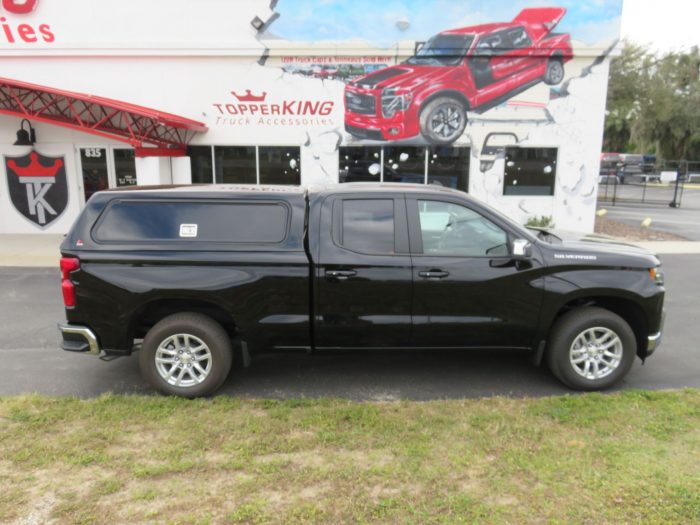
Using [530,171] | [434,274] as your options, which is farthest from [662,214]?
[434,274]

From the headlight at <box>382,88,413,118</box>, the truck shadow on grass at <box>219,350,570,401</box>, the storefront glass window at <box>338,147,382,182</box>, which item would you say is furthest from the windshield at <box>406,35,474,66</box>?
the truck shadow on grass at <box>219,350,570,401</box>

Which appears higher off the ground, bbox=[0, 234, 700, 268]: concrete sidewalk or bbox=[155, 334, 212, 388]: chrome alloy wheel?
bbox=[155, 334, 212, 388]: chrome alloy wheel

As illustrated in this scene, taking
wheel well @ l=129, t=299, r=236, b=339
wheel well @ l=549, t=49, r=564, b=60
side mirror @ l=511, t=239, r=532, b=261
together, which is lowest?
wheel well @ l=129, t=299, r=236, b=339

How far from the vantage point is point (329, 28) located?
12906mm

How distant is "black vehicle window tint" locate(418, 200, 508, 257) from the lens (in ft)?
14.9

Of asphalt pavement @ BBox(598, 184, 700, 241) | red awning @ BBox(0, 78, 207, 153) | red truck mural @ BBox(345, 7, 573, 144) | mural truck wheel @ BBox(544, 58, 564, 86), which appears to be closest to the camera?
red awning @ BBox(0, 78, 207, 153)

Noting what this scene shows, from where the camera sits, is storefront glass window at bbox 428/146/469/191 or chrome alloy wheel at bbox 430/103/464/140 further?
storefront glass window at bbox 428/146/469/191

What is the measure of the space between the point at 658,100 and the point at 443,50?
103 feet

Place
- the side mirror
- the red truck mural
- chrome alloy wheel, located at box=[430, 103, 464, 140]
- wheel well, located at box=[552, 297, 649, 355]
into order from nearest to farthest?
the side mirror
wheel well, located at box=[552, 297, 649, 355]
the red truck mural
chrome alloy wheel, located at box=[430, 103, 464, 140]

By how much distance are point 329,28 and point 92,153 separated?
23.1ft

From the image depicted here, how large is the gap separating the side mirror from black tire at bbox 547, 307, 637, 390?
737 millimetres

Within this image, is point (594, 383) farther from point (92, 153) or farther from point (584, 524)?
point (92, 153)

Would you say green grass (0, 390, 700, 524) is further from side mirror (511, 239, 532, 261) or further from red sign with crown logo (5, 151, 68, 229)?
red sign with crown logo (5, 151, 68, 229)

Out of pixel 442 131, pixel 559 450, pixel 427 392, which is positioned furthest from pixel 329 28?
pixel 559 450
